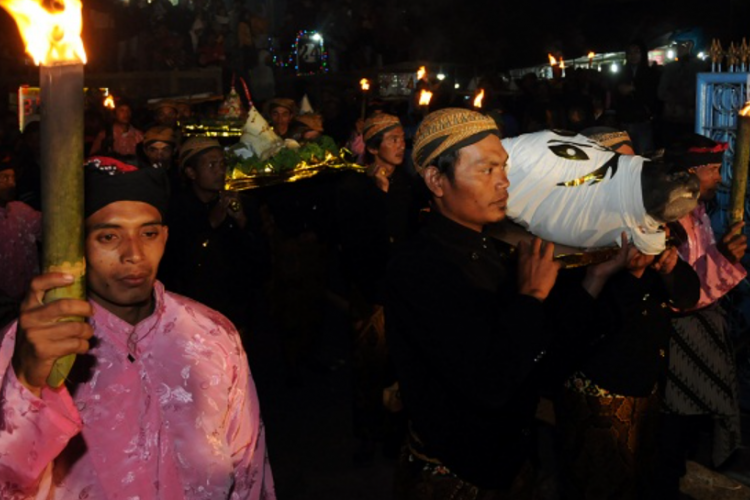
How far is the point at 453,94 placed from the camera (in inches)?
663

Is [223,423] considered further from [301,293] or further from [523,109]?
[523,109]

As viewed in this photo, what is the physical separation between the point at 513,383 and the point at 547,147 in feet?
2.83

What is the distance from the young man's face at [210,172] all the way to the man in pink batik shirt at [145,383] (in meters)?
3.70

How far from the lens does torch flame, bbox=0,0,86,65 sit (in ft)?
5.45

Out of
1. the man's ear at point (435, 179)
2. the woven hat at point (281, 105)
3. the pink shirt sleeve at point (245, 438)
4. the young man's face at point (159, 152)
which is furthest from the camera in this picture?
the woven hat at point (281, 105)

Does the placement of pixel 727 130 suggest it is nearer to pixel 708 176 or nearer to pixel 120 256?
pixel 708 176

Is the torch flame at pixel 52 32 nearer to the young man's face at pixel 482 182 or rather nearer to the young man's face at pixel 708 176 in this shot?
the young man's face at pixel 482 182

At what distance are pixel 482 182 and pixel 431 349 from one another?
2.01 ft

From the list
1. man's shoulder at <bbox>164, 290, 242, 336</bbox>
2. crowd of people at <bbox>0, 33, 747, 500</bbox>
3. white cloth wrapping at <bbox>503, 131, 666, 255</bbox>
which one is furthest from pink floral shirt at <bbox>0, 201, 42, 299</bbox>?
white cloth wrapping at <bbox>503, 131, 666, 255</bbox>

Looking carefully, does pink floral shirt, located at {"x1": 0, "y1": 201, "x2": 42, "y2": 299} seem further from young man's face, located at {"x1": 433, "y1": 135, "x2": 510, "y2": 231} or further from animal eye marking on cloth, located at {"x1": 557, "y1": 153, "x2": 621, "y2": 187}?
animal eye marking on cloth, located at {"x1": 557, "y1": 153, "x2": 621, "y2": 187}

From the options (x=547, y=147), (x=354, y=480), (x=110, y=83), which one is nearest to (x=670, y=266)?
(x=547, y=147)

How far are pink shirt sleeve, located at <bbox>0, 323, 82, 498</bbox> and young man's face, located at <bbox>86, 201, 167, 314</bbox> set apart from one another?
72 centimetres

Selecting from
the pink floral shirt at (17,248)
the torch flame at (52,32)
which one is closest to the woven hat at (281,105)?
the pink floral shirt at (17,248)

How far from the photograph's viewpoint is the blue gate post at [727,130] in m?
7.50
